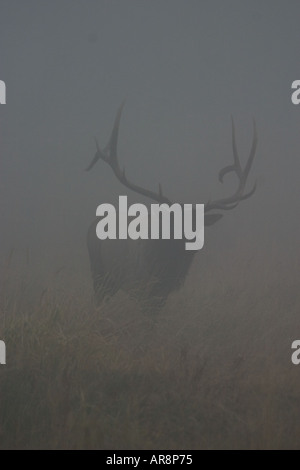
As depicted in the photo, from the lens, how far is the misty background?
36.6 feet

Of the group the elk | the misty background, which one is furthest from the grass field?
the misty background

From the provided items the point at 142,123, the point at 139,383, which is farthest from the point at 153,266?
the point at 142,123

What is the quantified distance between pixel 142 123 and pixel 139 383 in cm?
1571

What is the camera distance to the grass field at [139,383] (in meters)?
Result: 2.88

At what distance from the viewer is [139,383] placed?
3391 millimetres

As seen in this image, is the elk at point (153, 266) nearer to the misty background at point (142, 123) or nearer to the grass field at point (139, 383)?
the grass field at point (139, 383)

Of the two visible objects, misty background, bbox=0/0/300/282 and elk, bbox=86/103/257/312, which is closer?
elk, bbox=86/103/257/312

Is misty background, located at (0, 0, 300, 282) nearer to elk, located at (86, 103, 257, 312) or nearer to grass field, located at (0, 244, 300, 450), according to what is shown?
elk, located at (86, 103, 257, 312)

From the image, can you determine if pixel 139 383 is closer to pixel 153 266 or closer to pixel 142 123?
pixel 153 266

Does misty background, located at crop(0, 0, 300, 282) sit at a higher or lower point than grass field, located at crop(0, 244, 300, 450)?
higher

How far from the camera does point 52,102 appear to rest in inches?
758

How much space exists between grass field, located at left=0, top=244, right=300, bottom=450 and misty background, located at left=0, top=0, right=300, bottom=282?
10.5ft

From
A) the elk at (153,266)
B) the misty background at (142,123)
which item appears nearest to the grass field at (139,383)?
the elk at (153,266)

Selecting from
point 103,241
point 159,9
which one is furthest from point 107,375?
point 159,9
